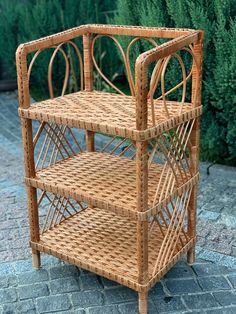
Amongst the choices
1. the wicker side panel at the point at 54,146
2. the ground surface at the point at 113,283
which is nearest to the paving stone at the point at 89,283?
the ground surface at the point at 113,283

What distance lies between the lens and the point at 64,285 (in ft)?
9.84

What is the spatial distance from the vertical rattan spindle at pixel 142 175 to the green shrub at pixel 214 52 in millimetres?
1681

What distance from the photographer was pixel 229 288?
2.94 meters

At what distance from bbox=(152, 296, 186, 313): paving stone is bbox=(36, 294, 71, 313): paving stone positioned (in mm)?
439

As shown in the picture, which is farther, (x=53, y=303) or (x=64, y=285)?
(x=64, y=285)

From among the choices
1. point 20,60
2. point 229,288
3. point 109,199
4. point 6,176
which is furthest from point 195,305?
point 6,176

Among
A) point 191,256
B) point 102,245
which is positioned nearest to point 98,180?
point 102,245

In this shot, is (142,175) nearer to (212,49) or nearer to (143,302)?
(143,302)

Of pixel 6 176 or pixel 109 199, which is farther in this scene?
pixel 6 176

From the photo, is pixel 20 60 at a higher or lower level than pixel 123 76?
higher

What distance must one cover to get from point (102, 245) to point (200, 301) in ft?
1.89

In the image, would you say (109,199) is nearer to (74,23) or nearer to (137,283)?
(137,283)

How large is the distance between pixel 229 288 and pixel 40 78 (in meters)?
4.03

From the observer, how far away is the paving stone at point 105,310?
2775 millimetres
